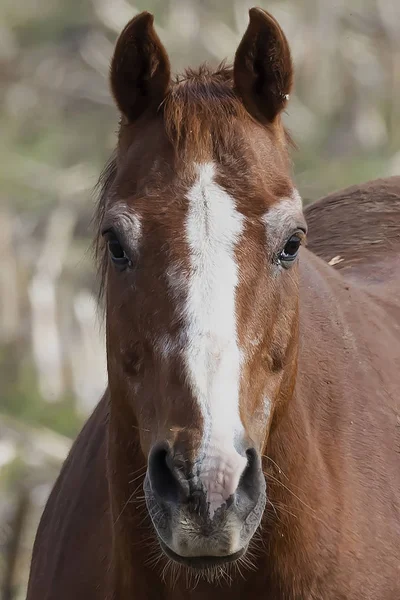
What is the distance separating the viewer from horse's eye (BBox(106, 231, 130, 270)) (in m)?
2.44

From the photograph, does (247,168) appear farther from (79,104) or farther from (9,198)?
(79,104)

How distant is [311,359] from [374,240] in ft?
5.27

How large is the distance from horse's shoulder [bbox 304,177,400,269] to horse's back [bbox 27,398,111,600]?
4.57 feet

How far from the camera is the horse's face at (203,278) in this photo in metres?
2.07

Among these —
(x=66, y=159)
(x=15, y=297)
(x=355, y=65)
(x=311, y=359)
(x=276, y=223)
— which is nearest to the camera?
(x=276, y=223)

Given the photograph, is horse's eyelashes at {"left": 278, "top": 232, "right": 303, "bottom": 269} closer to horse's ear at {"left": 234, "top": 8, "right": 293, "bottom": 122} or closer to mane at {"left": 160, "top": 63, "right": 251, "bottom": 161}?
mane at {"left": 160, "top": 63, "right": 251, "bottom": 161}

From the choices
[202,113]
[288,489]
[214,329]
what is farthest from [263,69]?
[288,489]

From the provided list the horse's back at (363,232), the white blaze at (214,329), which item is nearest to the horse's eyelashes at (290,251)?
the white blaze at (214,329)

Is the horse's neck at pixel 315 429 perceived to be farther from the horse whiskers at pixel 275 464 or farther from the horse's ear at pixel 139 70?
the horse's ear at pixel 139 70

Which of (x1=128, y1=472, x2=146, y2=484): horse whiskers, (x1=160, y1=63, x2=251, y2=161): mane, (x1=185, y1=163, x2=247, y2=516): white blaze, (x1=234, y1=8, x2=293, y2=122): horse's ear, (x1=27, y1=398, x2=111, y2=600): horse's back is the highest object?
(x1=234, y1=8, x2=293, y2=122): horse's ear

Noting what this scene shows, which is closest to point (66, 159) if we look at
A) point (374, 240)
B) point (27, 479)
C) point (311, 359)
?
point (27, 479)

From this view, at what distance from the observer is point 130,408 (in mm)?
2537

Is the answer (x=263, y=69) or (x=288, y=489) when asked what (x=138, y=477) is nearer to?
(x=288, y=489)

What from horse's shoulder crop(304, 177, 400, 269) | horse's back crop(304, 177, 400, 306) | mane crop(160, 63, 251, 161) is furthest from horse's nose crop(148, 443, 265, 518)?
horse's shoulder crop(304, 177, 400, 269)
